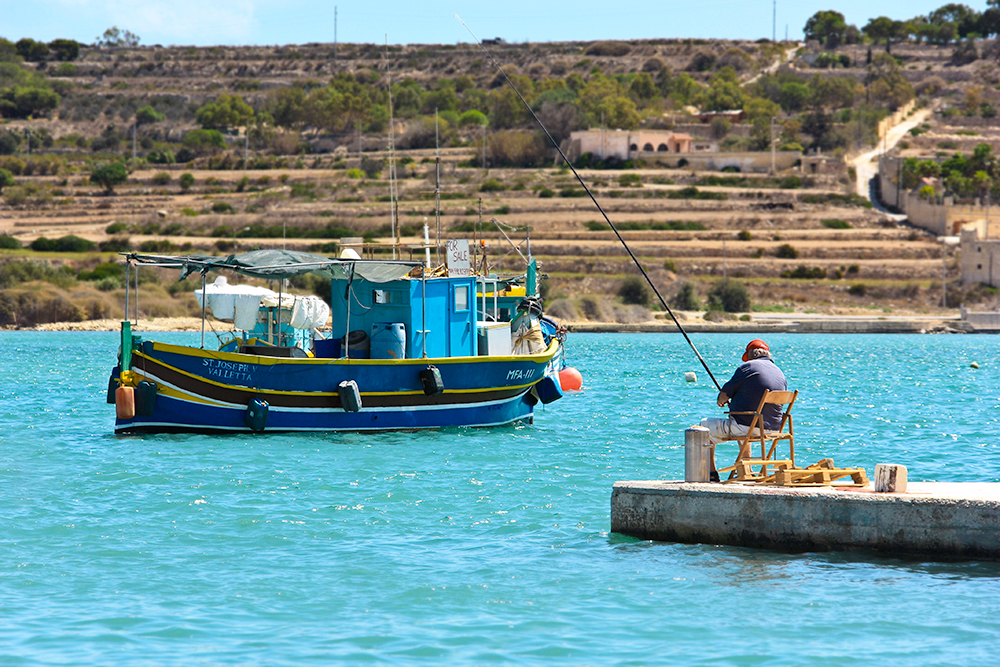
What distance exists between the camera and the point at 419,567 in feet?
36.4

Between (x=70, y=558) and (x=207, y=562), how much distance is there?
1.49m

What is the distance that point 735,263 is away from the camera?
7894cm

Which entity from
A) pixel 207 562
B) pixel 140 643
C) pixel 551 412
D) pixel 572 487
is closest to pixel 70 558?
pixel 207 562

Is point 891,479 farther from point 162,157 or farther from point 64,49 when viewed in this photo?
point 64,49

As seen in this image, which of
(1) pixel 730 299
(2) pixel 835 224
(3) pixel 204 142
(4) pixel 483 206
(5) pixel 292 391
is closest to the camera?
(5) pixel 292 391

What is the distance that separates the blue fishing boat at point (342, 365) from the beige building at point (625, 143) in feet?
297

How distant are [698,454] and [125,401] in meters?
11.8

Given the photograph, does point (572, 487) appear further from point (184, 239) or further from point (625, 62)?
point (625, 62)

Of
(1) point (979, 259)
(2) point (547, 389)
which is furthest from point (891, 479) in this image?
(1) point (979, 259)

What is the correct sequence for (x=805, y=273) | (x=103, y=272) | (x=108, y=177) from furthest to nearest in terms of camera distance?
(x=108, y=177), (x=805, y=273), (x=103, y=272)

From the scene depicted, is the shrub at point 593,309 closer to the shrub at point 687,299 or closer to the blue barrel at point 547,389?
the shrub at point 687,299

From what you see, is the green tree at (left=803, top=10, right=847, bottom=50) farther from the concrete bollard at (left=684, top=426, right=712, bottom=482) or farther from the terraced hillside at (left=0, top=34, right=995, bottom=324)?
→ the concrete bollard at (left=684, top=426, right=712, bottom=482)

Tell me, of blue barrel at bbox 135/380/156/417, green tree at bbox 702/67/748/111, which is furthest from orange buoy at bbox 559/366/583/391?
green tree at bbox 702/67/748/111

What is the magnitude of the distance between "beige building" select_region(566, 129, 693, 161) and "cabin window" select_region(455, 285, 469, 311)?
298 ft
